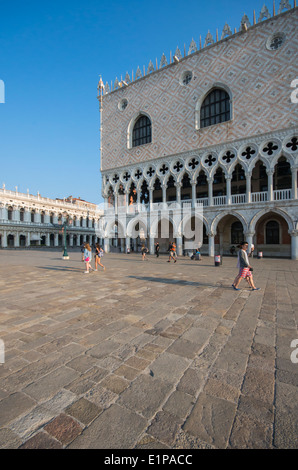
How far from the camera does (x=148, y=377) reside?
244 centimetres

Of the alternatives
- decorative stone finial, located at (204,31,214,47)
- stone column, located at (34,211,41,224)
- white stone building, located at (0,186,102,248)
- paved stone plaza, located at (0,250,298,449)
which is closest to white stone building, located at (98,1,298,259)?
decorative stone finial, located at (204,31,214,47)

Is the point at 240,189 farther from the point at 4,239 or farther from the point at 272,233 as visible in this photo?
the point at 4,239

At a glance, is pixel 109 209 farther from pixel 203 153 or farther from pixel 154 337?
pixel 154 337

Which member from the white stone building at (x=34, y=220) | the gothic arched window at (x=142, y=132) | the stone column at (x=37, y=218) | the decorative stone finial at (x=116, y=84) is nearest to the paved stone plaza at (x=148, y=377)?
the gothic arched window at (x=142, y=132)

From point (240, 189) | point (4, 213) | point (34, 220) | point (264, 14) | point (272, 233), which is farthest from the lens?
point (34, 220)

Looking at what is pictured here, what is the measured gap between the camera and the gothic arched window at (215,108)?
18719 mm

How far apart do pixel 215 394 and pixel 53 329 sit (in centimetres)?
277

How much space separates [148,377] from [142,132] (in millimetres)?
24869

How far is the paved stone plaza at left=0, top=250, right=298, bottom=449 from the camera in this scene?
1.72 metres

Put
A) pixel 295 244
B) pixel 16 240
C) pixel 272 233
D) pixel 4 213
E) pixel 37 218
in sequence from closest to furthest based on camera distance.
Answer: pixel 295 244 < pixel 272 233 < pixel 4 213 < pixel 16 240 < pixel 37 218

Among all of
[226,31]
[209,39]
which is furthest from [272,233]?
[209,39]

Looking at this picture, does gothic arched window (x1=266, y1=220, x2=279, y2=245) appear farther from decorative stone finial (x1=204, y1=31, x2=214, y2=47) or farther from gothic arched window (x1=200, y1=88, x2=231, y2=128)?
→ decorative stone finial (x1=204, y1=31, x2=214, y2=47)

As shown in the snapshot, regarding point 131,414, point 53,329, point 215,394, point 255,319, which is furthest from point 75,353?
point 255,319

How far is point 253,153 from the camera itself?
17312 mm
